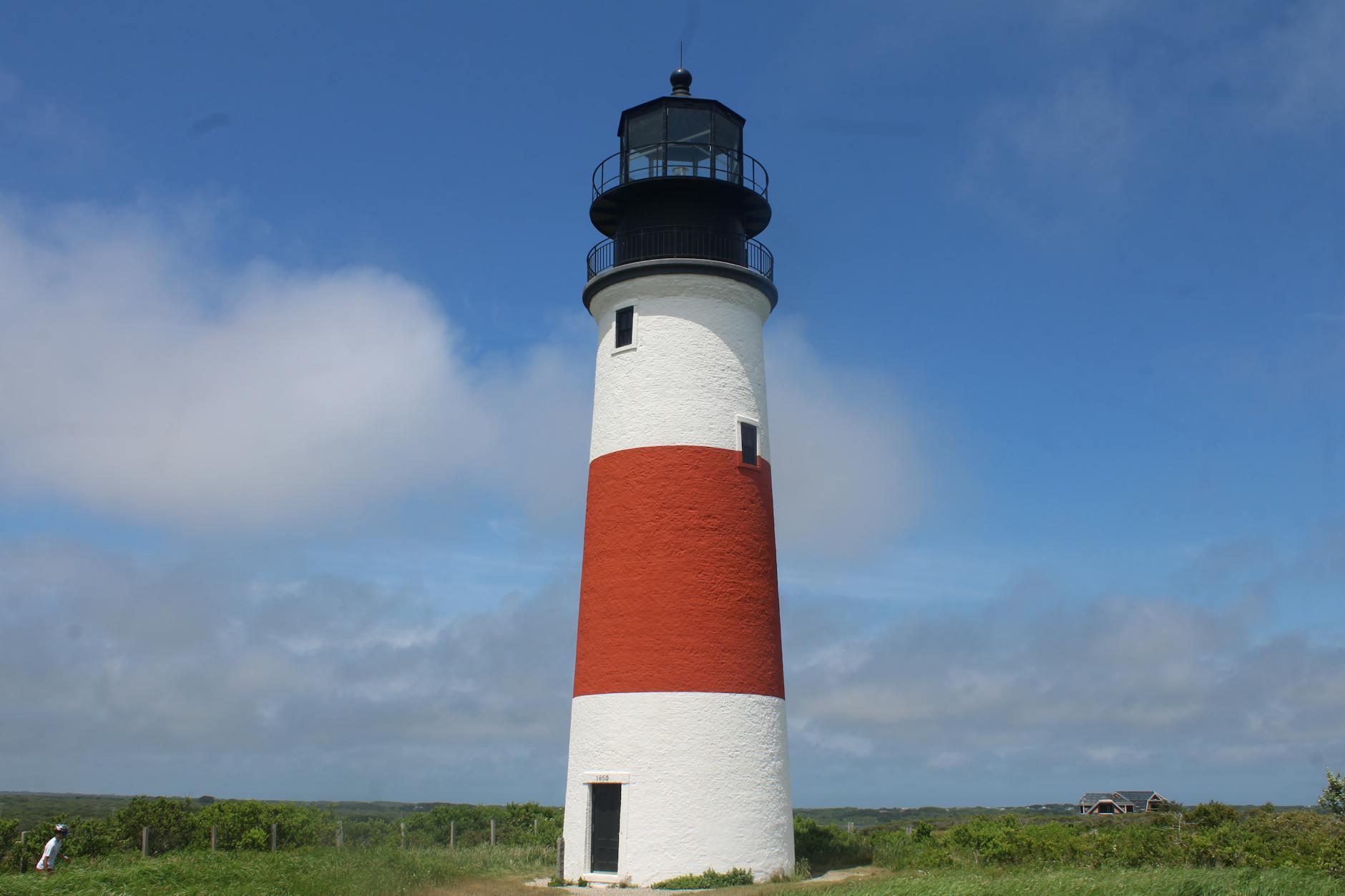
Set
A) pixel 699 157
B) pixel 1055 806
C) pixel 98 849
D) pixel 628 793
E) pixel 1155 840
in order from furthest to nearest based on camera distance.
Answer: pixel 1055 806, pixel 98 849, pixel 699 157, pixel 1155 840, pixel 628 793

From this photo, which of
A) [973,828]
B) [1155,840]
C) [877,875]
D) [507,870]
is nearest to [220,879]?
[507,870]

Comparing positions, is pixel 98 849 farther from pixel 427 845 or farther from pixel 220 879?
pixel 220 879

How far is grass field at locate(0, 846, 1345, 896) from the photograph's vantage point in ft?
54.5

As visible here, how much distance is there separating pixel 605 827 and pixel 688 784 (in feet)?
5.94

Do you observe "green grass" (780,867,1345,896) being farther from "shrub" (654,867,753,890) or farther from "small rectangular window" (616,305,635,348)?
"small rectangular window" (616,305,635,348)

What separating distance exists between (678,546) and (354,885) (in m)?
7.84

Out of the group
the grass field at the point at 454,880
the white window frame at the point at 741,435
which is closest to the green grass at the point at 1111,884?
the grass field at the point at 454,880

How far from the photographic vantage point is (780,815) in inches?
787

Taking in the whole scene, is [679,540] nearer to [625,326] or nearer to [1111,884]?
[625,326]

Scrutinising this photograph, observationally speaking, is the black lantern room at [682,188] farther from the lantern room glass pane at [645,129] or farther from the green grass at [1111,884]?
the green grass at [1111,884]

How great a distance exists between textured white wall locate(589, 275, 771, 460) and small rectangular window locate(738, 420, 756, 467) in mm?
174

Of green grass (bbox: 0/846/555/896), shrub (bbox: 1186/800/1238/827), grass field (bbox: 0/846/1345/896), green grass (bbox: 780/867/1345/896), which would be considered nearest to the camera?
green grass (bbox: 780/867/1345/896)

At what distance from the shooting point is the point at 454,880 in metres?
20.4

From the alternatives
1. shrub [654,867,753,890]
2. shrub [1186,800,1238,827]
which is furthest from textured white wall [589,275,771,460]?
shrub [1186,800,1238,827]
